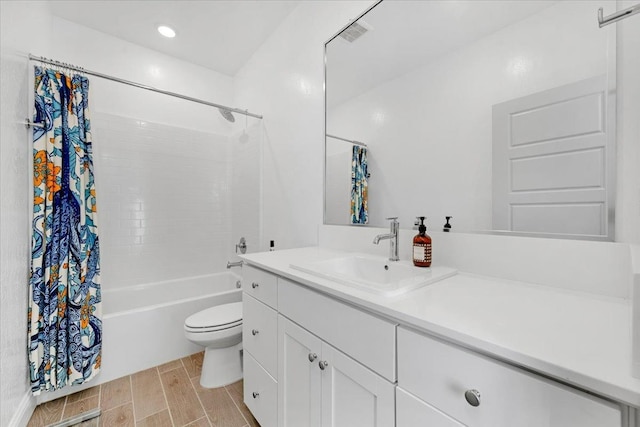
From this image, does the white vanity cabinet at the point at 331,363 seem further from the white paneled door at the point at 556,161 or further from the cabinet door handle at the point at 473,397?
the white paneled door at the point at 556,161

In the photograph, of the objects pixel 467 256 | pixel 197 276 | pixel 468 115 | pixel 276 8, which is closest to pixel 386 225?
pixel 467 256

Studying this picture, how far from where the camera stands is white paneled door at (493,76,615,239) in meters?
0.76

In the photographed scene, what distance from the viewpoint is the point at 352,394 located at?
788mm

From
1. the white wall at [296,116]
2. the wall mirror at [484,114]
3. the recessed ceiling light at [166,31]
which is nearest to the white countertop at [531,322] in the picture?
the wall mirror at [484,114]

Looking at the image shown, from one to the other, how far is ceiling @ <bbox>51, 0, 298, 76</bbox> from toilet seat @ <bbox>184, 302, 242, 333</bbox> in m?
2.26

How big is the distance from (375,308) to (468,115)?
862 mm

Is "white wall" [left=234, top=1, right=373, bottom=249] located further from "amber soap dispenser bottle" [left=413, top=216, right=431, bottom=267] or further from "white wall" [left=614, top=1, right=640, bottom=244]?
"white wall" [left=614, top=1, right=640, bottom=244]

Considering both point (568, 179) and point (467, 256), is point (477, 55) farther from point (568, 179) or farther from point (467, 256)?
point (467, 256)

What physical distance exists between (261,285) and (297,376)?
42cm

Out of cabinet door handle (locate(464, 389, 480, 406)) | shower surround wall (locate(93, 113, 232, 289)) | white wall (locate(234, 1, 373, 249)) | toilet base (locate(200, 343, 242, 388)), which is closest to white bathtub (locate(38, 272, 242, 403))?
shower surround wall (locate(93, 113, 232, 289))

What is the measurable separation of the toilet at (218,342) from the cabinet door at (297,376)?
0.71 m

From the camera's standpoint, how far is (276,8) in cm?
196

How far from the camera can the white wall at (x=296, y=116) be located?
171cm

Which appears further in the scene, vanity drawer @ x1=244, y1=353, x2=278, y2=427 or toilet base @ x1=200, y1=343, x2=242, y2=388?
toilet base @ x1=200, y1=343, x2=242, y2=388
